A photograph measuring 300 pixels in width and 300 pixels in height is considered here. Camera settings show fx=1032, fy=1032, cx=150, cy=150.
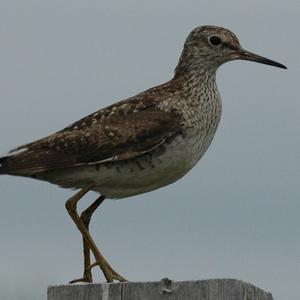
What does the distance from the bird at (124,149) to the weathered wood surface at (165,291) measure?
430 centimetres

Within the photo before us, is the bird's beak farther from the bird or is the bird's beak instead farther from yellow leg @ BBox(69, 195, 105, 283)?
yellow leg @ BBox(69, 195, 105, 283)

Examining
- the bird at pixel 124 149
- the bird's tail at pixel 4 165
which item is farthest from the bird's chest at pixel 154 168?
the bird's tail at pixel 4 165

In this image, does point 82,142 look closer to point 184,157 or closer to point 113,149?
point 113,149

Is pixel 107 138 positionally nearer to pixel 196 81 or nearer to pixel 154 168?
pixel 154 168

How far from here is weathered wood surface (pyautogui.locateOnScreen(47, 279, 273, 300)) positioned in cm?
854

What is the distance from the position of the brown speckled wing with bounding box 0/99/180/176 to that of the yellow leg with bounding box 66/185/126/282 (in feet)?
1.53

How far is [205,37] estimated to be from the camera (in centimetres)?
1639

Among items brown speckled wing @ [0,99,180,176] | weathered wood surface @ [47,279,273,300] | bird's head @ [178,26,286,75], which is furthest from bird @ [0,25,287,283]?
weathered wood surface @ [47,279,273,300]

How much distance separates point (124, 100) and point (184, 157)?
163cm

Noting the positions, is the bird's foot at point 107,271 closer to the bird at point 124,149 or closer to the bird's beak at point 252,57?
the bird at point 124,149

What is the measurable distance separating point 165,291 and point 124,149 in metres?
5.66

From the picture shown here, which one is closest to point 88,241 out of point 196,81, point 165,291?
point 196,81

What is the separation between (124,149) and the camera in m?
14.3

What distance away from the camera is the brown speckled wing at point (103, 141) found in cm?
1426
